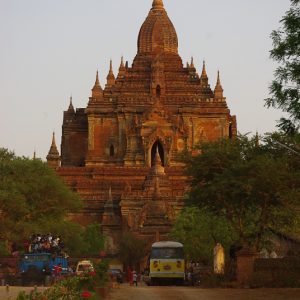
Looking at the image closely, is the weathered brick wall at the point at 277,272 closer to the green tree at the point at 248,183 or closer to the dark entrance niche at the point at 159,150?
the green tree at the point at 248,183

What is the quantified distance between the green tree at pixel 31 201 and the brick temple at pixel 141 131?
289 inches

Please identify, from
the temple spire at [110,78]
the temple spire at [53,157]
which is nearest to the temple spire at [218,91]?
the temple spire at [110,78]

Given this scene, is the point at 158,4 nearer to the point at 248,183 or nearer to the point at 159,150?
the point at 159,150

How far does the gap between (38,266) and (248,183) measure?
34.7 feet

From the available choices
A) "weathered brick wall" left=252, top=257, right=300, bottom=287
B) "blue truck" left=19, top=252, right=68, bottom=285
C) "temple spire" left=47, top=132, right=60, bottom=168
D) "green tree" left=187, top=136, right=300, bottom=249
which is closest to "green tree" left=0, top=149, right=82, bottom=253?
"blue truck" left=19, top=252, right=68, bottom=285

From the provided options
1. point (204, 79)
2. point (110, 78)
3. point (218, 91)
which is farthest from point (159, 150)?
point (110, 78)

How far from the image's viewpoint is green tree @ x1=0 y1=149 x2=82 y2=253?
55094mm

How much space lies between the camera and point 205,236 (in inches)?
1903

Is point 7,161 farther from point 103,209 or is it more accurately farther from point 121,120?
point 121,120

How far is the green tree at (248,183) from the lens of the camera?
121ft

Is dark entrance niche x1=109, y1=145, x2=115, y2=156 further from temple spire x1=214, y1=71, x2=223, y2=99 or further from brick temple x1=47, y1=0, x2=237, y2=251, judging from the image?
temple spire x1=214, y1=71, x2=223, y2=99

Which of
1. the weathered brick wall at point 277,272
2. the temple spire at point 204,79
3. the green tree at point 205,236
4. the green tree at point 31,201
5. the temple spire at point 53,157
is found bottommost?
the weathered brick wall at point 277,272

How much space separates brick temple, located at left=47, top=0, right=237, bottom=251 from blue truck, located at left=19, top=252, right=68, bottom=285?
2234 centimetres

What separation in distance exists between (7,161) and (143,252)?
10348 millimetres
